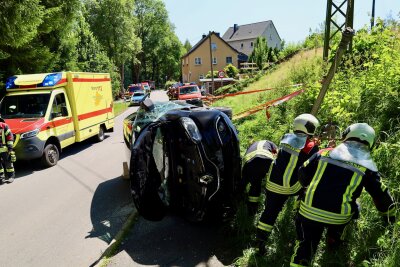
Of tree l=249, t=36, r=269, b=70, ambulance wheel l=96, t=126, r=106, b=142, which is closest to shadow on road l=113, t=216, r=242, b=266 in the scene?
ambulance wheel l=96, t=126, r=106, b=142

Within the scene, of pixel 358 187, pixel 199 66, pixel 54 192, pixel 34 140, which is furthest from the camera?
pixel 199 66

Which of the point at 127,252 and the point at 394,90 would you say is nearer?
the point at 127,252

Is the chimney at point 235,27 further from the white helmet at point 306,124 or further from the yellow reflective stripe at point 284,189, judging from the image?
the yellow reflective stripe at point 284,189

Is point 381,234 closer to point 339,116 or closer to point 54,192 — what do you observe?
point 339,116

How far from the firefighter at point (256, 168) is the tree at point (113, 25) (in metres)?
41.1

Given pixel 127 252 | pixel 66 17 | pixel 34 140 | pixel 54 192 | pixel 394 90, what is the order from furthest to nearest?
pixel 66 17
pixel 34 140
pixel 54 192
pixel 394 90
pixel 127 252

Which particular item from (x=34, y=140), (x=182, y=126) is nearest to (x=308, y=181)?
(x=182, y=126)

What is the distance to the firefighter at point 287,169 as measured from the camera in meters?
3.67

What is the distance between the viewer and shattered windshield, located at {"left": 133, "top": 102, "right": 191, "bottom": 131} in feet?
19.8

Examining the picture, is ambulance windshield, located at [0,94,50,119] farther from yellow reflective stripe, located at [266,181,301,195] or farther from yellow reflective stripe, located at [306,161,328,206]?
yellow reflective stripe, located at [306,161,328,206]

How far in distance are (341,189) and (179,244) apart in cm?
237

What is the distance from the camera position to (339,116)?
498 centimetres

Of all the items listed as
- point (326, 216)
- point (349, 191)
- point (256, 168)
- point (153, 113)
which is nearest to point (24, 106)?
point (153, 113)

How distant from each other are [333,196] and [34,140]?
7.70 m
